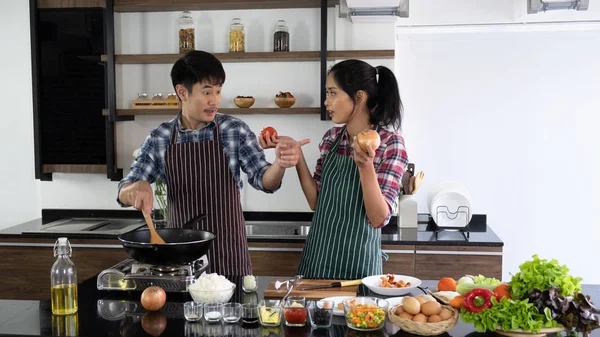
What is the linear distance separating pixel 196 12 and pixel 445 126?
175cm

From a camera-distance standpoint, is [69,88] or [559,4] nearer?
[559,4]

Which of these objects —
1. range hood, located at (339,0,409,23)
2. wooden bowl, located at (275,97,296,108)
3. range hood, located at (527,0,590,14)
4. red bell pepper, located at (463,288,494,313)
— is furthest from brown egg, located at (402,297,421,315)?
wooden bowl, located at (275,97,296,108)

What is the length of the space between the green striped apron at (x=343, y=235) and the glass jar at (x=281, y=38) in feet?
5.30

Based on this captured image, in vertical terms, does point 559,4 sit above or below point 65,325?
above

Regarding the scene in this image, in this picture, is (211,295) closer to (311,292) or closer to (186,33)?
(311,292)

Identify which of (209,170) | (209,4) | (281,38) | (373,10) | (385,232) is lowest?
(385,232)

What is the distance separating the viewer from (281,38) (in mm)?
4184

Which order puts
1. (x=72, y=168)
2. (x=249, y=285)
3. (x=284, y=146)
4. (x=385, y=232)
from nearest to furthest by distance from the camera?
(x=249, y=285) → (x=284, y=146) → (x=385, y=232) → (x=72, y=168)

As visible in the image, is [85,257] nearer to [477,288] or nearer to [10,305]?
[10,305]

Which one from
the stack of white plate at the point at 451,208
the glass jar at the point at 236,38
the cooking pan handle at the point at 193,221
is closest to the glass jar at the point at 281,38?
the glass jar at the point at 236,38

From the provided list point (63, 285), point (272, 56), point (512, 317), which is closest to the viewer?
point (512, 317)

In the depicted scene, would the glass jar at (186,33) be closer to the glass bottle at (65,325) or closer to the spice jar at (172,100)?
the spice jar at (172,100)

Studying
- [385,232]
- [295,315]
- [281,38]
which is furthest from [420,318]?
[281,38]

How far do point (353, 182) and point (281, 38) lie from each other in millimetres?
1739
